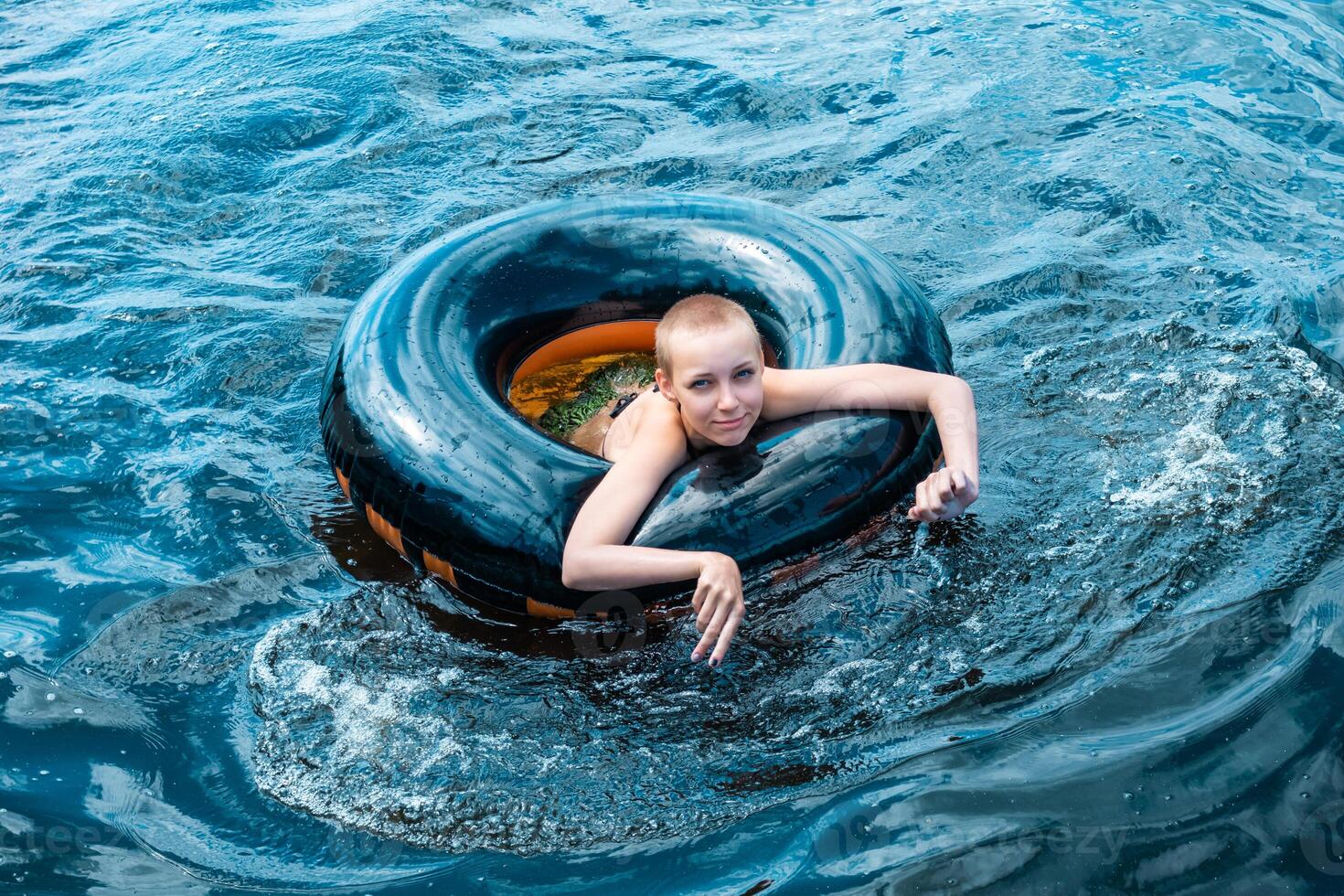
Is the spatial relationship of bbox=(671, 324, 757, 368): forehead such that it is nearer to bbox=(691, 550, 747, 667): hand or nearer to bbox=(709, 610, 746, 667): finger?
bbox=(691, 550, 747, 667): hand

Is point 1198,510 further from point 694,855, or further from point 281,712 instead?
point 281,712

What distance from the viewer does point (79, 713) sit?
3.65 meters

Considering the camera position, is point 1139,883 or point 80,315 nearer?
point 1139,883

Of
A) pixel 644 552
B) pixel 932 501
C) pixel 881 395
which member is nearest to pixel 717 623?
pixel 644 552

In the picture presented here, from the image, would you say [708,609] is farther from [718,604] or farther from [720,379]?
[720,379]

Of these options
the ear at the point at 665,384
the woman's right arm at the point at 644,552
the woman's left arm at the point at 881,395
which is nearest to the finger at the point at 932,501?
the woman's left arm at the point at 881,395

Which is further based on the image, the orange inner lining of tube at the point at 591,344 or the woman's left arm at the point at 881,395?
the orange inner lining of tube at the point at 591,344

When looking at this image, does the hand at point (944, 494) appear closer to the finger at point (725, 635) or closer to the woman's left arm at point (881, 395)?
the woman's left arm at point (881, 395)

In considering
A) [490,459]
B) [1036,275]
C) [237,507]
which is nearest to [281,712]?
[490,459]

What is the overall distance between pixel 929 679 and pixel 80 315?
14.7 ft

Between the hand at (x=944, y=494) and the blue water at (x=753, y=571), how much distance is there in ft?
1.43

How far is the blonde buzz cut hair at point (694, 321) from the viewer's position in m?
3.53

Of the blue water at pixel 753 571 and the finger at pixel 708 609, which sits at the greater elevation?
the finger at pixel 708 609

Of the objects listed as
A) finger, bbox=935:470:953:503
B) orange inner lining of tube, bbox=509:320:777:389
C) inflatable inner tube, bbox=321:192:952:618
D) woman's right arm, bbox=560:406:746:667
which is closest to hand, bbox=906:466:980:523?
finger, bbox=935:470:953:503
